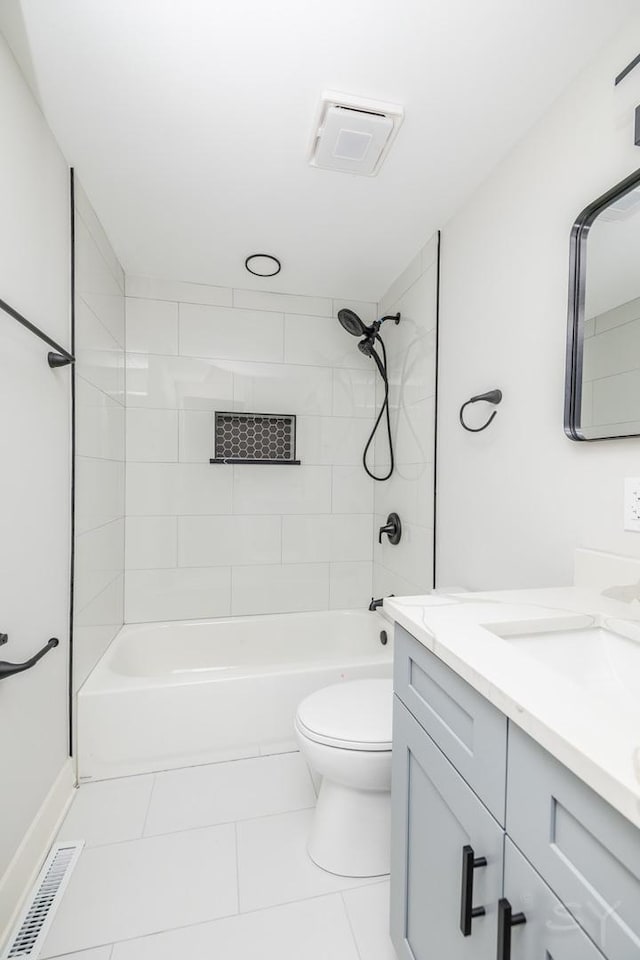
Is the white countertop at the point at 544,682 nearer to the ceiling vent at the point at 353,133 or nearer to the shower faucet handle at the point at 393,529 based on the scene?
the shower faucet handle at the point at 393,529

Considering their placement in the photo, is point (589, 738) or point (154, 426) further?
point (154, 426)

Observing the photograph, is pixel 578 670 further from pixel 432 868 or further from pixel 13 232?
pixel 13 232

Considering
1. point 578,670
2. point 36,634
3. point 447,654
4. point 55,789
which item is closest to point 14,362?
point 36,634

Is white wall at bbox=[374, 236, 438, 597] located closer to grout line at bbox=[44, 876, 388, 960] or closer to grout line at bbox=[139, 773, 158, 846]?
Answer: grout line at bbox=[44, 876, 388, 960]

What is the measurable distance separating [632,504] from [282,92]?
1.46 m

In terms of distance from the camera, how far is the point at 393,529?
2.41 m

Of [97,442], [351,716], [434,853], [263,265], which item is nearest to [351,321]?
[263,265]

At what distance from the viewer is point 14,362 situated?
121 centimetres

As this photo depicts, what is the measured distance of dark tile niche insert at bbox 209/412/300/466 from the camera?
2546mm

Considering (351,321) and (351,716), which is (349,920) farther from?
(351,321)

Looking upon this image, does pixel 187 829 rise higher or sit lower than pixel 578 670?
lower

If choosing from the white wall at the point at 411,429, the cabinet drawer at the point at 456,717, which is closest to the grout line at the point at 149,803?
the cabinet drawer at the point at 456,717

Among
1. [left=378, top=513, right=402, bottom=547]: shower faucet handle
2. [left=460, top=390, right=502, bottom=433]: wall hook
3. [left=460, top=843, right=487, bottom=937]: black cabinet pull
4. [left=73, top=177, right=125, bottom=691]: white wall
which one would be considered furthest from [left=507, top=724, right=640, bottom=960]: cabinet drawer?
[left=378, top=513, right=402, bottom=547]: shower faucet handle

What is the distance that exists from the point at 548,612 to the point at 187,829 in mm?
1439
